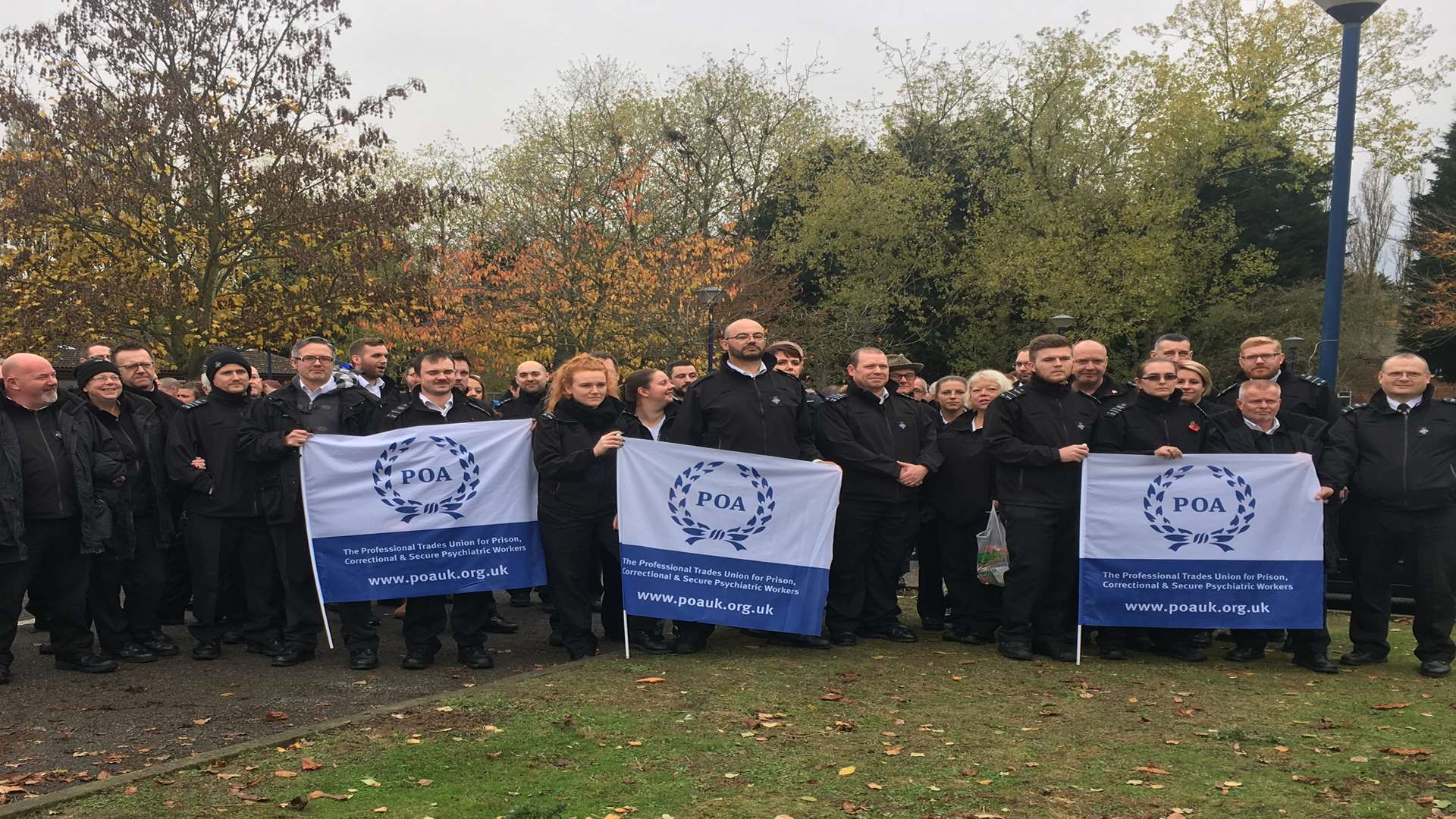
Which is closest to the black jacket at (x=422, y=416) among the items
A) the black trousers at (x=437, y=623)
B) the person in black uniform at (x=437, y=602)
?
the person in black uniform at (x=437, y=602)

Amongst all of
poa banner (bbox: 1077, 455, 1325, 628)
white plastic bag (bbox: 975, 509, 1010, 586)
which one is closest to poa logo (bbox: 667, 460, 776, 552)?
white plastic bag (bbox: 975, 509, 1010, 586)

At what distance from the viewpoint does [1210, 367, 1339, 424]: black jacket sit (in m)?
8.76

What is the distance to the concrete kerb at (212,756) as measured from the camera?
4.64 m

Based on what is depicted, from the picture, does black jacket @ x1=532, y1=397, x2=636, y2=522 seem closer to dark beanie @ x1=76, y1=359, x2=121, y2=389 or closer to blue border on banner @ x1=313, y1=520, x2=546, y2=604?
blue border on banner @ x1=313, y1=520, x2=546, y2=604

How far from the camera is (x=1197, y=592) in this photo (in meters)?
7.63

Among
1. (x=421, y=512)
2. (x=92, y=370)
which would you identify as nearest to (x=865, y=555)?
(x=421, y=512)

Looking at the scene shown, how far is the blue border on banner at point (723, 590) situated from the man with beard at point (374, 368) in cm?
218

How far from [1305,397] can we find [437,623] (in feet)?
21.5

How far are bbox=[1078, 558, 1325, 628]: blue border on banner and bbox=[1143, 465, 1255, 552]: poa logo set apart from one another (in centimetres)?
18

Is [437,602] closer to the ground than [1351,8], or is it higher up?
closer to the ground

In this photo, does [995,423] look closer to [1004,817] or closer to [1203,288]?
[1004,817]

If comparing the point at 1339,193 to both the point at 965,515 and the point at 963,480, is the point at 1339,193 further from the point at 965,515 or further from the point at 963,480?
the point at 965,515

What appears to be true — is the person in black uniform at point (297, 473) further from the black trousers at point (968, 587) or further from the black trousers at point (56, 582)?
the black trousers at point (968, 587)

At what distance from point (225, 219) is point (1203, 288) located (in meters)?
27.6
